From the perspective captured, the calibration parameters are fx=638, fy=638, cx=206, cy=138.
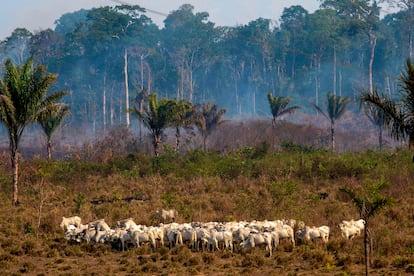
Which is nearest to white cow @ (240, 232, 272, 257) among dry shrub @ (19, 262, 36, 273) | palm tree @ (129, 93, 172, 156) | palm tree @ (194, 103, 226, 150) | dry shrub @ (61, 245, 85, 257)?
dry shrub @ (61, 245, 85, 257)

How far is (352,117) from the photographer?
87.2 metres

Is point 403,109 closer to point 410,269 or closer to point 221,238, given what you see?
point 410,269

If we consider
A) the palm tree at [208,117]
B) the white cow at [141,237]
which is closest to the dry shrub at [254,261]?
the white cow at [141,237]

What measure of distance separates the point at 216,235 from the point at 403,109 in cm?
663

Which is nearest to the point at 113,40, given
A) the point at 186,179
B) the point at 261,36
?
the point at 261,36

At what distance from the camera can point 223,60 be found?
358ft

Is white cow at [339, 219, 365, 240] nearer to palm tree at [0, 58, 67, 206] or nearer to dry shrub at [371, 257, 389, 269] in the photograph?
dry shrub at [371, 257, 389, 269]

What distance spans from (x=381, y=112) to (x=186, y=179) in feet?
62.3

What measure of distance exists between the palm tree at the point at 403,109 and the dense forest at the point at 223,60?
7919 cm

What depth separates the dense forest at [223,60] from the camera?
324ft

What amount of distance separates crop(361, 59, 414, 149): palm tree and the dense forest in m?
79.2

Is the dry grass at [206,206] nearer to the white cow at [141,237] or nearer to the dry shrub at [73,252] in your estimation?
the dry shrub at [73,252]

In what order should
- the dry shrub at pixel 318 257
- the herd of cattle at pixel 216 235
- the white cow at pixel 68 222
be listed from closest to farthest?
the dry shrub at pixel 318 257 → the herd of cattle at pixel 216 235 → the white cow at pixel 68 222

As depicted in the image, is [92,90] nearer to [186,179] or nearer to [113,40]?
[113,40]
